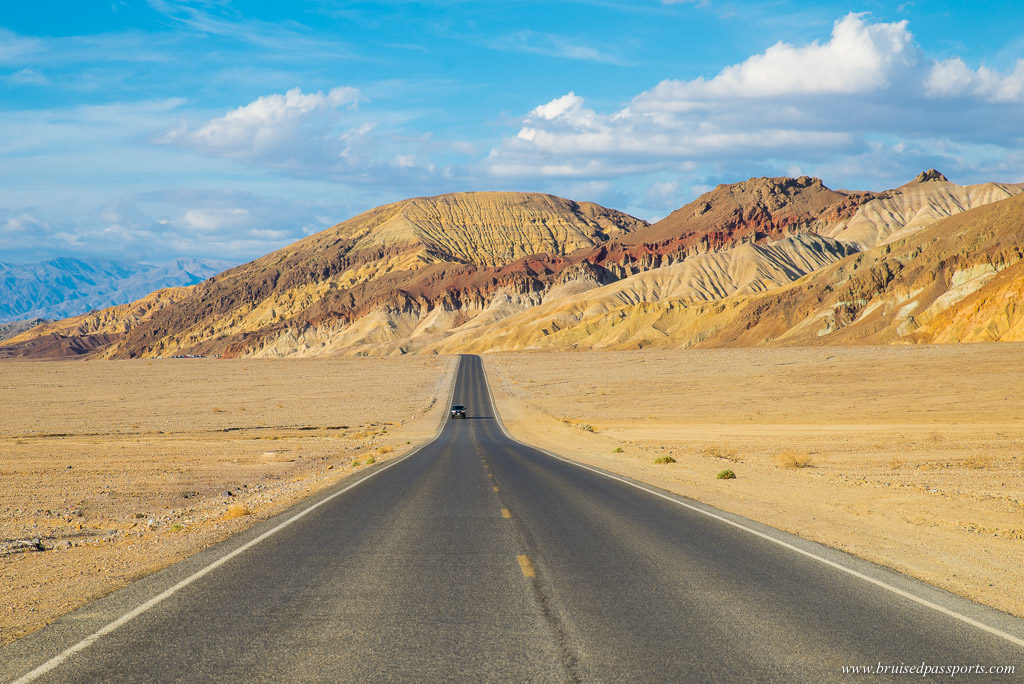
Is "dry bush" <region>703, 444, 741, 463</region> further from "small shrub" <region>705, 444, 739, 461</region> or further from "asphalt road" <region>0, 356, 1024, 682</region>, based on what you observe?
"asphalt road" <region>0, 356, 1024, 682</region>

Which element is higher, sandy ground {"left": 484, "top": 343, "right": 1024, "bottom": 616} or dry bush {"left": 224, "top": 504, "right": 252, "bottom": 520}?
dry bush {"left": 224, "top": 504, "right": 252, "bottom": 520}

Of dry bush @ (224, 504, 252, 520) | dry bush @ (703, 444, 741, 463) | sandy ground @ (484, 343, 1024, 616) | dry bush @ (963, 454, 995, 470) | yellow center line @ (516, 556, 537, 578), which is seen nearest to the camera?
yellow center line @ (516, 556, 537, 578)

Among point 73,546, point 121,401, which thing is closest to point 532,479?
point 73,546

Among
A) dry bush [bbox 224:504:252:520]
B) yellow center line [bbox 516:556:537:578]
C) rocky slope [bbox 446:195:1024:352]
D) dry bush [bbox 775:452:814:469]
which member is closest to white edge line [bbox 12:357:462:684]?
dry bush [bbox 224:504:252:520]

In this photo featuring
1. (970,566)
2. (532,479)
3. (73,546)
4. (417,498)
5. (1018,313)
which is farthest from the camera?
(1018,313)

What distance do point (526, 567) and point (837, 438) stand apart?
98.9 ft

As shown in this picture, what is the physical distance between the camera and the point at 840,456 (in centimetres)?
2927

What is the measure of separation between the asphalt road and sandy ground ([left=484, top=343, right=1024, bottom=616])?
175 centimetres

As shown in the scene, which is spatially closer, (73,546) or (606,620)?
(606,620)

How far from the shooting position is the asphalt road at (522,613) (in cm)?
614

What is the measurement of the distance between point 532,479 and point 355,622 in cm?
1359

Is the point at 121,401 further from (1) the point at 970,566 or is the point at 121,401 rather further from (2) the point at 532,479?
(1) the point at 970,566

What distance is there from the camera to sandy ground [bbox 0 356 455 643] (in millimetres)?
10734

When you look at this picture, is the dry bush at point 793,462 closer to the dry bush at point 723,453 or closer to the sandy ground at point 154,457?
the dry bush at point 723,453
